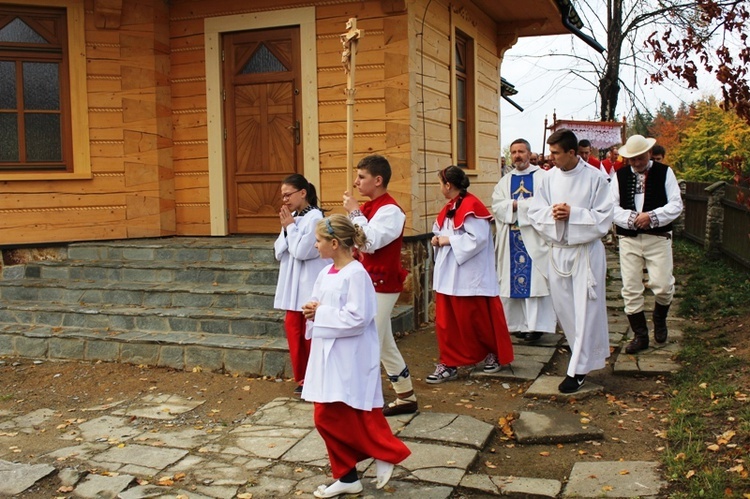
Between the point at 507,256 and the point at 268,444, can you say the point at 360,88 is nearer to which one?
the point at 507,256

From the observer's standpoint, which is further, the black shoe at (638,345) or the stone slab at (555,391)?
the black shoe at (638,345)

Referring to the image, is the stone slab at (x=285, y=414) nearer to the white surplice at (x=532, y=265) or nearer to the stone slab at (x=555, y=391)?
the stone slab at (x=555, y=391)

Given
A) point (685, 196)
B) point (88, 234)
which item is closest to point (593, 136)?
point (685, 196)

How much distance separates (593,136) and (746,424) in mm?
10910

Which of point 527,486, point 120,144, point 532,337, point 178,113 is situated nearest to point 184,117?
point 178,113

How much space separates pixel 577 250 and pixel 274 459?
2857 mm

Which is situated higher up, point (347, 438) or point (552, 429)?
point (347, 438)

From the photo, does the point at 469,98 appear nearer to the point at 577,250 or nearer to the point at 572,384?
the point at 577,250

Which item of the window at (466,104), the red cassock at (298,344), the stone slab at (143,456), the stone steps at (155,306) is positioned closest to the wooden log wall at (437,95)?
the window at (466,104)

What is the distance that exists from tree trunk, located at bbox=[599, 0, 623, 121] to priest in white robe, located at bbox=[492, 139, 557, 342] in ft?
41.9

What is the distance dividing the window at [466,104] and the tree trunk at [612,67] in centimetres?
966

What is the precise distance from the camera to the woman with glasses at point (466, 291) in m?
6.55

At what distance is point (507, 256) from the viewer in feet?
26.8

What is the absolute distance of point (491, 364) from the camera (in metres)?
6.76
